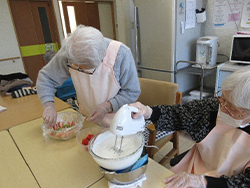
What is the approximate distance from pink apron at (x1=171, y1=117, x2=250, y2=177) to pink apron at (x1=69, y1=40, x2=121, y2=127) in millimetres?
544

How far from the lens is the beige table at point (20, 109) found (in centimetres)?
139

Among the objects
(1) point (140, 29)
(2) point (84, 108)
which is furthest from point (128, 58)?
(1) point (140, 29)

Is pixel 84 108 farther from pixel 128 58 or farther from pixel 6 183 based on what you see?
pixel 6 183

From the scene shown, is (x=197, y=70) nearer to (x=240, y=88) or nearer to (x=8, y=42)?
(x=240, y=88)

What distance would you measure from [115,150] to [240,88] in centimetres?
54

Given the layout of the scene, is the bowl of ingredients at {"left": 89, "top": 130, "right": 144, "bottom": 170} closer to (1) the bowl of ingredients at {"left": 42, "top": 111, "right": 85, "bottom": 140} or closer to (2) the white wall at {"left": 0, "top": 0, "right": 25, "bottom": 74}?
(1) the bowl of ingredients at {"left": 42, "top": 111, "right": 85, "bottom": 140}

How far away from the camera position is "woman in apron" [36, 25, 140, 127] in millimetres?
1008

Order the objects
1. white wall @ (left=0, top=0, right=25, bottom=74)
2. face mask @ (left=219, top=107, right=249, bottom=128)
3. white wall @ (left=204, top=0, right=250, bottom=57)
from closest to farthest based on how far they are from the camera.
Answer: face mask @ (left=219, top=107, right=249, bottom=128), white wall @ (left=204, top=0, right=250, bottom=57), white wall @ (left=0, top=0, right=25, bottom=74)

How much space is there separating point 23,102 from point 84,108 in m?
0.74

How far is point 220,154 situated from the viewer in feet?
2.93

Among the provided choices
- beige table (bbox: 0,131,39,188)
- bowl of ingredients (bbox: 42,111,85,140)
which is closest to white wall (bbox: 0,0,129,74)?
bowl of ingredients (bbox: 42,111,85,140)

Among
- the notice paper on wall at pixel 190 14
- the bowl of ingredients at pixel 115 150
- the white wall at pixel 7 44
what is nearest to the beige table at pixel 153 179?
the bowl of ingredients at pixel 115 150

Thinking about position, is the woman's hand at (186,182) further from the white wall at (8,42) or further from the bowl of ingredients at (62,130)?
the white wall at (8,42)

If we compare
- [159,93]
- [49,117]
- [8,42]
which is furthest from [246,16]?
[8,42]
